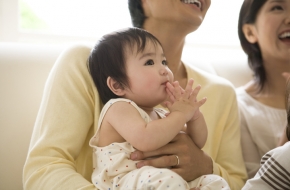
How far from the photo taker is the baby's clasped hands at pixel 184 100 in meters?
1.16

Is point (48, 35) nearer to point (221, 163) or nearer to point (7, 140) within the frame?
point (7, 140)

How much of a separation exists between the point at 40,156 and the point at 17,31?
52.5 inches

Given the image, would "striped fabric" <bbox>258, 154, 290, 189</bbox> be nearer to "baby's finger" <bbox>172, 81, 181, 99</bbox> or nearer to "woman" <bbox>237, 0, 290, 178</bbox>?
"baby's finger" <bbox>172, 81, 181, 99</bbox>

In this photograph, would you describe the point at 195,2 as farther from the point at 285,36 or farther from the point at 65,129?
the point at 65,129

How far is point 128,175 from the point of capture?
43.5 inches

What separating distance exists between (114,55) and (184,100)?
268 millimetres

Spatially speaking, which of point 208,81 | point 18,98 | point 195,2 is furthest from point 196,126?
point 18,98

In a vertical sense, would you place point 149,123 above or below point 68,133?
above

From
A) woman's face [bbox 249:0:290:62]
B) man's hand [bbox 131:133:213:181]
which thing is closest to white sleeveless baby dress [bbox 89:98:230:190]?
man's hand [bbox 131:133:213:181]

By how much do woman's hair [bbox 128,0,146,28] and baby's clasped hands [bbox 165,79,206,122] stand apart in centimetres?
61

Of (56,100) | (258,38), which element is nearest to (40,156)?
(56,100)

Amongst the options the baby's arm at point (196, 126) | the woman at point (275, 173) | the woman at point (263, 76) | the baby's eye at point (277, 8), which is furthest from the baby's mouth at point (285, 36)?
→ the woman at point (275, 173)

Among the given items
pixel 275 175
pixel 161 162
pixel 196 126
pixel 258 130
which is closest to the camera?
pixel 275 175

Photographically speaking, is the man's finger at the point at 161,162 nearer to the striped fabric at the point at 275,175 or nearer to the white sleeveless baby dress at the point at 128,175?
the white sleeveless baby dress at the point at 128,175
